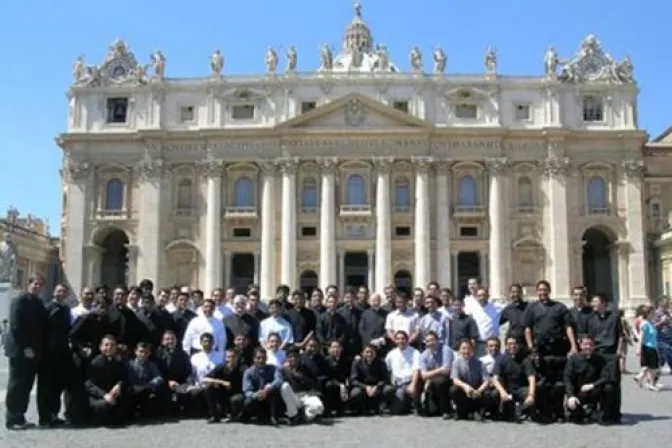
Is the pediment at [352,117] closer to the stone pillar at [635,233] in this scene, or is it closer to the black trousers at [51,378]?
the stone pillar at [635,233]

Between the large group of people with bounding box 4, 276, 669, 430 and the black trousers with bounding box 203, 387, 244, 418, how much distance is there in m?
0.03

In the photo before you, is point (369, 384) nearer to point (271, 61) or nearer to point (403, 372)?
point (403, 372)

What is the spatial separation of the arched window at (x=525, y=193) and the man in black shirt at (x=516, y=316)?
35.0 m

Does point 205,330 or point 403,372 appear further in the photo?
point 205,330

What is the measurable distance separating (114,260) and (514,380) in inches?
1688

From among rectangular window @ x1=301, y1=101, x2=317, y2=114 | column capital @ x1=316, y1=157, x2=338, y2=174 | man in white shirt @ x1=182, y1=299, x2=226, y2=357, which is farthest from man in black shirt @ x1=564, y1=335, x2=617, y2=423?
rectangular window @ x1=301, y1=101, x2=317, y2=114

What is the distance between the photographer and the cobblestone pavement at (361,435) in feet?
34.0

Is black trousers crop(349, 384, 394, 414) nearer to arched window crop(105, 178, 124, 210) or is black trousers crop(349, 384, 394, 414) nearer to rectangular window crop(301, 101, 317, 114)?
rectangular window crop(301, 101, 317, 114)

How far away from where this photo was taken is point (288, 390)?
12.2m

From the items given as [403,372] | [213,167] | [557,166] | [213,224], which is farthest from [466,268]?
[403,372]

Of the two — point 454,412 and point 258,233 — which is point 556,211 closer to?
point 258,233

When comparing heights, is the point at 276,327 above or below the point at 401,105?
below

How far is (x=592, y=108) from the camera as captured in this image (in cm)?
4909

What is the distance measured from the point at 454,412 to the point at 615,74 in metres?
41.6
